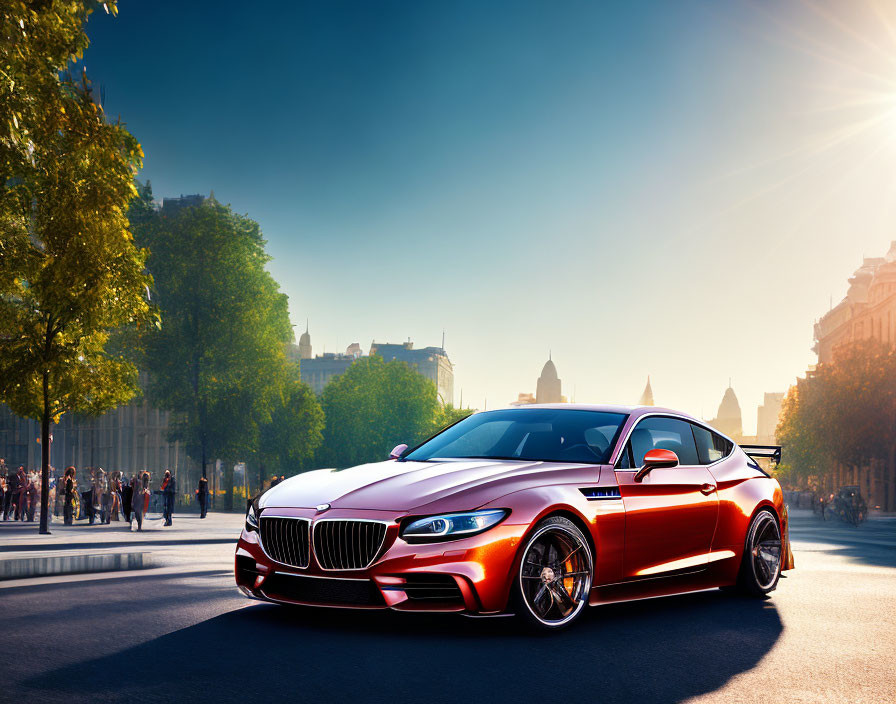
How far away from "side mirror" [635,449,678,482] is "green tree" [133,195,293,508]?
1497 inches

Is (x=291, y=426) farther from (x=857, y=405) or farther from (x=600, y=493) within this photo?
(x=600, y=493)

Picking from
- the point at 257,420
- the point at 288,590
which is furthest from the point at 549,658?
the point at 257,420

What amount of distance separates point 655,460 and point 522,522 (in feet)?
4.53

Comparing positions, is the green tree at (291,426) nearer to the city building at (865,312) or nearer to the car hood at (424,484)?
the city building at (865,312)

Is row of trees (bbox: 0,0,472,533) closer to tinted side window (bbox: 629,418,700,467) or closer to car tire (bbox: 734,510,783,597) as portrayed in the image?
tinted side window (bbox: 629,418,700,467)

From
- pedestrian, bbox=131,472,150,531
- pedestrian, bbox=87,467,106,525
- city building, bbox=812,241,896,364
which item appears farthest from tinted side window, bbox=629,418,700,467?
city building, bbox=812,241,896,364

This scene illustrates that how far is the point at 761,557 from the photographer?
882 cm

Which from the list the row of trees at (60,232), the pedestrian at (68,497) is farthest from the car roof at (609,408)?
the pedestrian at (68,497)

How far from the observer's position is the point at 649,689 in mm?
5102

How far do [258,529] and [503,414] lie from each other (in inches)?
94.7

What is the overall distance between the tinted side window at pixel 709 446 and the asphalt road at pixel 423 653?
121cm

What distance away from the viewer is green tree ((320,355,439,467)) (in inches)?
2726

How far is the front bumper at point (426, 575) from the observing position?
614 centimetres

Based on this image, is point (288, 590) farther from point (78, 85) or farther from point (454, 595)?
point (78, 85)
